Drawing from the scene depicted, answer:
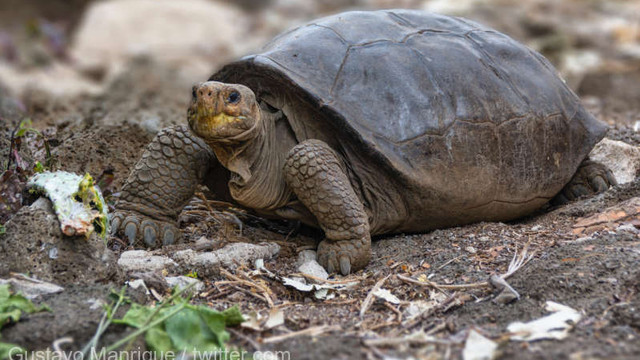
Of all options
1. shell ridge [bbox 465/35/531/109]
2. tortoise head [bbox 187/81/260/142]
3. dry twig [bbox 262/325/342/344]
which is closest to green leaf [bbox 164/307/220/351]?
dry twig [bbox 262/325/342/344]

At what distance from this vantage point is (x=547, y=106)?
3668 millimetres

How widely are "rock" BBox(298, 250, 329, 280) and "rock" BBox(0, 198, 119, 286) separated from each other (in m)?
0.87

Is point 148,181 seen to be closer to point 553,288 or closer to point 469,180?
point 469,180

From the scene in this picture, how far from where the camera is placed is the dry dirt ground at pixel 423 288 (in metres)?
2.06

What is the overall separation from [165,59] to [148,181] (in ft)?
28.3

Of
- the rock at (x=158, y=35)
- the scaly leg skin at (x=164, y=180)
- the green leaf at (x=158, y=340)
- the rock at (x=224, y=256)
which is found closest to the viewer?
the green leaf at (x=158, y=340)

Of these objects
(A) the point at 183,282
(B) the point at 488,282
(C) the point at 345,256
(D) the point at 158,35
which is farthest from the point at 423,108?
(D) the point at 158,35

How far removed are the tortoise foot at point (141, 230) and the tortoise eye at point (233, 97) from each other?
730mm

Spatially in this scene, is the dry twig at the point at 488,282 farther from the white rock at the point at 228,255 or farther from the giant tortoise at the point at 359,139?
the white rock at the point at 228,255

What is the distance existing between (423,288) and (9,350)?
1507 mm

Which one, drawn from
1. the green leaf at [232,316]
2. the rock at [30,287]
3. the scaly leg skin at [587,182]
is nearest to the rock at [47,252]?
the rock at [30,287]

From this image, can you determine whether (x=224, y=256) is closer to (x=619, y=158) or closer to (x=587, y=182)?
(x=587, y=182)

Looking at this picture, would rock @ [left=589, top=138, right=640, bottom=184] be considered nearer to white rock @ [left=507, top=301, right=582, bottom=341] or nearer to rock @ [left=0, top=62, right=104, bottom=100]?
white rock @ [left=507, top=301, right=582, bottom=341]

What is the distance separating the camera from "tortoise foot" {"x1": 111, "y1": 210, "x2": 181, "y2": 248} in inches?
124
